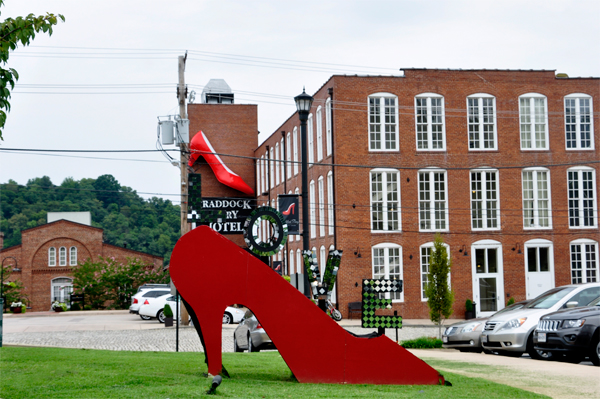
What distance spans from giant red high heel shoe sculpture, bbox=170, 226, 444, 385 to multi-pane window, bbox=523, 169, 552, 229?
2792cm

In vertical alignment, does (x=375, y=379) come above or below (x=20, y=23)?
below

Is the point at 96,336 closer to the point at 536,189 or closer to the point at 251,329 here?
the point at 251,329

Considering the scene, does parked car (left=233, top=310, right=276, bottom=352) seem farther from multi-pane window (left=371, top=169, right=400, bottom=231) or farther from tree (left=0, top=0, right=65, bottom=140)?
multi-pane window (left=371, top=169, right=400, bottom=231)

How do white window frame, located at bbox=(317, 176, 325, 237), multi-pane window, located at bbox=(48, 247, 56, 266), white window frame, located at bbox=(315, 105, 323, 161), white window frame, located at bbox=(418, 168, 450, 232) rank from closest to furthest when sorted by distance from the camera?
white window frame, located at bbox=(418, 168, 450, 232) < white window frame, located at bbox=(317, 176, 325, 237) < white window frame, located at bbox=(315, 105, 323, 161) < multi-pane window, located at bbox=(48, 247, 56, 266)

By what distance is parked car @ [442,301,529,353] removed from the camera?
1800cm

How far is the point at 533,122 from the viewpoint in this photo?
36781mm

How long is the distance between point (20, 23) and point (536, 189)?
32431mm

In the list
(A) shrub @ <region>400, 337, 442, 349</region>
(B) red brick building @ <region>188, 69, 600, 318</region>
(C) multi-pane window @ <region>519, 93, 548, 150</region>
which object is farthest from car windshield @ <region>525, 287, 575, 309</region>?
(C) multi-pane window @ <region>519, 93, 548, 150</region>

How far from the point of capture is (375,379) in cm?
1034

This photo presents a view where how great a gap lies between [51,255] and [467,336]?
53.0 metres

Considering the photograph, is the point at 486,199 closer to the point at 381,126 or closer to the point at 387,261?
the point at 387,261

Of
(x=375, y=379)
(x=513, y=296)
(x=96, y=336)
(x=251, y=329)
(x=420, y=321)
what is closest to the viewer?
(x=375, y=379)

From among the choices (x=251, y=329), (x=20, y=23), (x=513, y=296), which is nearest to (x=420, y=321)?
(x=513, y=296)

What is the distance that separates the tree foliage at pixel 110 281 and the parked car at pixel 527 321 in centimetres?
4356
